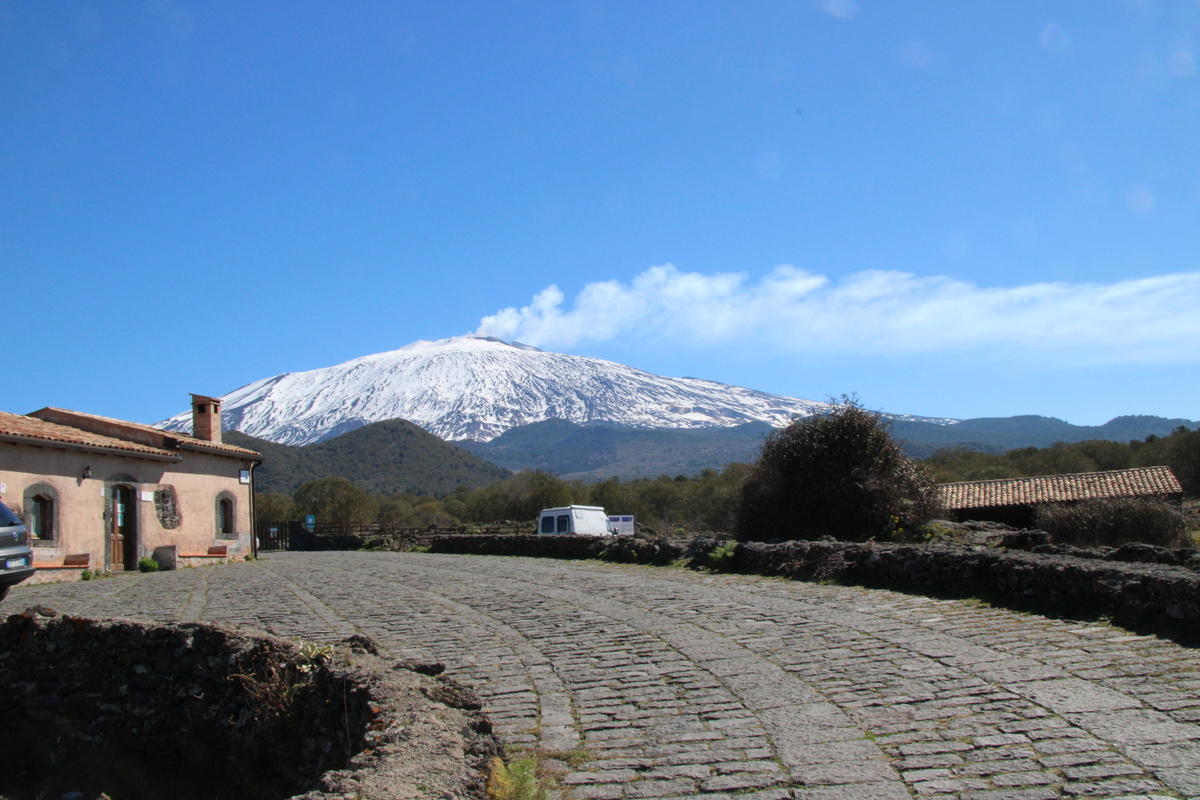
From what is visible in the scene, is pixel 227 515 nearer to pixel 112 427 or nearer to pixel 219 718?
pixel 112 427

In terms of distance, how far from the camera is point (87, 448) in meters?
19.0

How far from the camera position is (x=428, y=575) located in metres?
16.1

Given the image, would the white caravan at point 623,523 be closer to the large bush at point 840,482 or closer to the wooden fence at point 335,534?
the wooden fence at point 335,534

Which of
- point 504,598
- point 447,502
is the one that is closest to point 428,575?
point 504,598

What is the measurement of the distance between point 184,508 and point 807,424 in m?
16.8

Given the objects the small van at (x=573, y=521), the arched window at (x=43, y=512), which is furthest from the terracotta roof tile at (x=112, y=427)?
the small van at (x=573, y=521)

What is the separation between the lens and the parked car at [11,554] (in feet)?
32.1

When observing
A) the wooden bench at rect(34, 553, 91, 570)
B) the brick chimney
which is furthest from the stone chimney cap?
the wooden bench at rect(34, 553, 91, 570)

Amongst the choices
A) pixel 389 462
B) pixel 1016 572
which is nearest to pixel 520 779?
pixel 1016 572

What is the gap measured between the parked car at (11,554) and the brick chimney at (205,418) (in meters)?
17.4

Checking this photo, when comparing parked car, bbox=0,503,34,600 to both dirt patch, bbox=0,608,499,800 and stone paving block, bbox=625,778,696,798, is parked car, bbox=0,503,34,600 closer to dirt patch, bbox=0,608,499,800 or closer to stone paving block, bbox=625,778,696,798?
dirt patch, bbox=0,608,499,800

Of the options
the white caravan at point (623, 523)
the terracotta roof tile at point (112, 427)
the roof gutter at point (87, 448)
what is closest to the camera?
the roof gutter at point (87, 448)

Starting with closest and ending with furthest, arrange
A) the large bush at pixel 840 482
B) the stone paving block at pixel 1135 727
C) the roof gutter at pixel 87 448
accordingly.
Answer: the stone paving block at pixel 1135 727 → the roof gutter at pixel 87 448 → the large bush at pixel 840 482

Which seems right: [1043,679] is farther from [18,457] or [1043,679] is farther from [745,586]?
[18,457]
